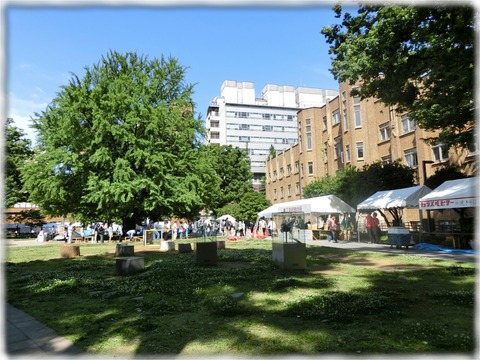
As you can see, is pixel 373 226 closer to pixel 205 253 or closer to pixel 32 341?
pixel 205 253

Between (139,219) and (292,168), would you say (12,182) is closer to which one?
(139,219)

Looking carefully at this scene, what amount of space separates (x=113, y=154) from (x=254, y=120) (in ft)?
280

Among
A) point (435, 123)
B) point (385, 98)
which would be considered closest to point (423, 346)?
point (385, 98)

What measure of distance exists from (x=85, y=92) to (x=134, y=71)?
5160mm

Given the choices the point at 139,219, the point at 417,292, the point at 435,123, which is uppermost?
the point at 435,123

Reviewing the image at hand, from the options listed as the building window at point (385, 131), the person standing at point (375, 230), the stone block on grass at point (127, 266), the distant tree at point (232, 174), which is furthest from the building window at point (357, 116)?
the stone block on grass at point (127, 266)

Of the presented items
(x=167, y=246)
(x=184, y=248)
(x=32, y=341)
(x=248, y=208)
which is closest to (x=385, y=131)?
(x=248, y=208)

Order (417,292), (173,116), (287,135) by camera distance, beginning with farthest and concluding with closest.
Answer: (287,135), (173,116), (417,292)

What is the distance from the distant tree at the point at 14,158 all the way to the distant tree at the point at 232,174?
1210 inches

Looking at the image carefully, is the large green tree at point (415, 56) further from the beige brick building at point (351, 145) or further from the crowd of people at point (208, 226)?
the crowd of people at point (208, 226)

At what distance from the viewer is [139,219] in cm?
3250

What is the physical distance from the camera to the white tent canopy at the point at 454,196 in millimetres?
16781

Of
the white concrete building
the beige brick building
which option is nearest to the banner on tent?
the beige brick building

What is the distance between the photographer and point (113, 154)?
27.3m
